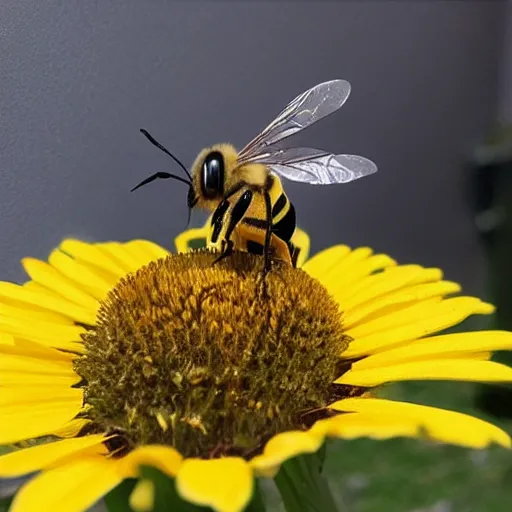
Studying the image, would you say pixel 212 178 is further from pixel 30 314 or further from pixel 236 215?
pixel 30 314

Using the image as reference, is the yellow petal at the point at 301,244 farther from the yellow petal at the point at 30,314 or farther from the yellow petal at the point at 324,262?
the yellow petal at the point at 30,314

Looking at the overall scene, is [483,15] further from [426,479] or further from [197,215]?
[197,215]

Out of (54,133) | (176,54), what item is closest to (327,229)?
(176,54)

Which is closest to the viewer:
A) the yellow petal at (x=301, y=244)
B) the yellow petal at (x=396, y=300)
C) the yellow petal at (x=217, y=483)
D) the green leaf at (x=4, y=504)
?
the yellow petal at (x=217, y=483)

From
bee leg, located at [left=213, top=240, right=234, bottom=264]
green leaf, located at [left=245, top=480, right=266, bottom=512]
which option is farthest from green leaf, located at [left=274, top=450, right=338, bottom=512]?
bee leg, located at [left=213, top=240, right=234, bottom=264]

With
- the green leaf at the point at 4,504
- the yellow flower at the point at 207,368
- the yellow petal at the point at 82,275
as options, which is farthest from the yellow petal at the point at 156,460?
the yellow petal at the point at 82,275
